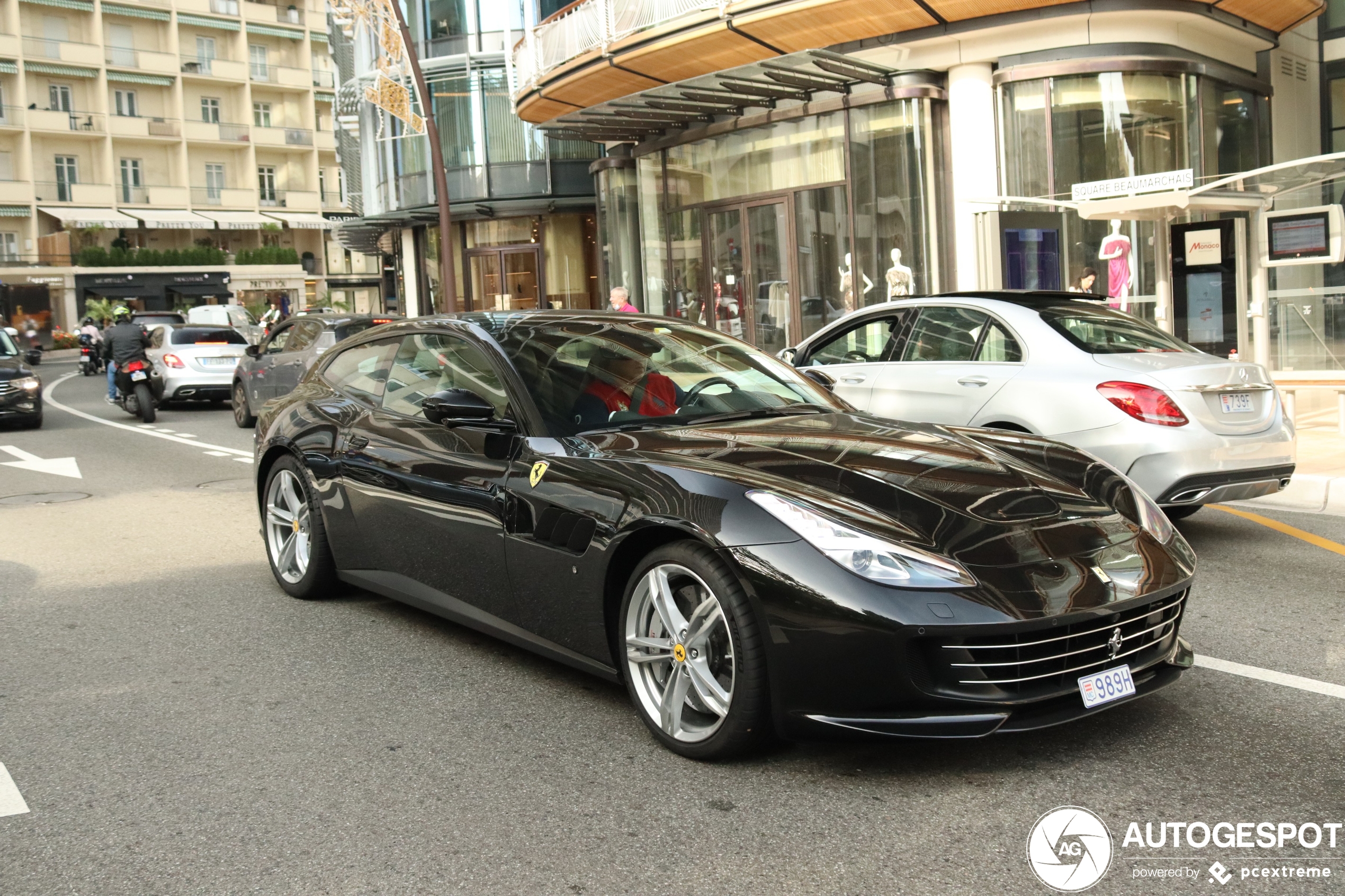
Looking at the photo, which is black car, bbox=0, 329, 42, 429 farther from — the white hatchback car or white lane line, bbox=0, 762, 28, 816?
white lane line, bbox=0, 762, 28, 816

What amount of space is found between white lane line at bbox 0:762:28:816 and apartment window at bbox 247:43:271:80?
71794mm

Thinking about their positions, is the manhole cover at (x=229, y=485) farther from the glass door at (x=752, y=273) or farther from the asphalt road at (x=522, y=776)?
the glass door at (x=752, y=273)

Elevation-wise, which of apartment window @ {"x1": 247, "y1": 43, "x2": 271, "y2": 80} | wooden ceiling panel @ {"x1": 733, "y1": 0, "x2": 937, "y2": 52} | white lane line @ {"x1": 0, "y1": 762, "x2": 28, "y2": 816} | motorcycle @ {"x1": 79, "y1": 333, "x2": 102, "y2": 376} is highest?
apartment window @ {"x1": 247, "y1": 43, "x2": 271, "y2": 80}

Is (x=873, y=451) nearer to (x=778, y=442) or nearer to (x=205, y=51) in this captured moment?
(x=778, y=442)

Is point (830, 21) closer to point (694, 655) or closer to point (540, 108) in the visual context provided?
point (540, 108)

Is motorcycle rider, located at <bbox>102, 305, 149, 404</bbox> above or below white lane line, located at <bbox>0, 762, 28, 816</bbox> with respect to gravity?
above

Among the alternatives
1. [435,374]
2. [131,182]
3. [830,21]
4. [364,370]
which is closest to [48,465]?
[364,370]

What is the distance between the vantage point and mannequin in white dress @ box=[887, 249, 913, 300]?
57.6 ft

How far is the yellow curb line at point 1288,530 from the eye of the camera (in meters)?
7.11

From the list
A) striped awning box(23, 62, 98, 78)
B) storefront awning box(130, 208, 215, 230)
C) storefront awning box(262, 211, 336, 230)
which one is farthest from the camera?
storefront awning box(262, 211, 336, 230)

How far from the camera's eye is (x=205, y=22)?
6694 cm

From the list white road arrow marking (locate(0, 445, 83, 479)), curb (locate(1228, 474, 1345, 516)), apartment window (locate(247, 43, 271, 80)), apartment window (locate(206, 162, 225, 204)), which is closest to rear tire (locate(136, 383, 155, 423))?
white road arrow marking (locate(0, 445, 83, 479))

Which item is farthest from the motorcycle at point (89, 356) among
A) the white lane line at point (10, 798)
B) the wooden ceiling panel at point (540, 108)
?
the white lane line at point (10, 798)

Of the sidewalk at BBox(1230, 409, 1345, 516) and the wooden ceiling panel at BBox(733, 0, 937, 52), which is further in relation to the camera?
the wooden ceiling panel at BBox(733, 0, 937, 52)
